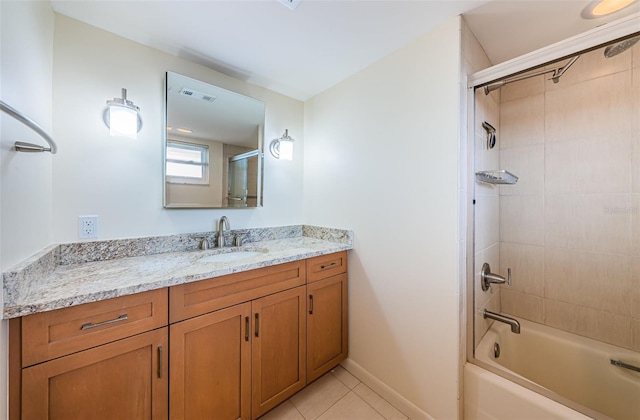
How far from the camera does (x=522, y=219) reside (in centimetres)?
176

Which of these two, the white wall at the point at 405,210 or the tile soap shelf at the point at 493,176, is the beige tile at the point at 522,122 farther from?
the white wall at the point at 405,210

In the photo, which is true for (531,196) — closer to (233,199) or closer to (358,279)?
(358,279)

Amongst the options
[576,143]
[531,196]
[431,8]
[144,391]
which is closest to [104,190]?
[144,391]

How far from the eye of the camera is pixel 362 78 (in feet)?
5.61

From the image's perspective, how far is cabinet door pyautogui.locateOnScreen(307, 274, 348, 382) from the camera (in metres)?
1.55

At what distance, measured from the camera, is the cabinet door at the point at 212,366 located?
103 centimetres

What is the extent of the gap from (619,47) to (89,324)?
2598mm

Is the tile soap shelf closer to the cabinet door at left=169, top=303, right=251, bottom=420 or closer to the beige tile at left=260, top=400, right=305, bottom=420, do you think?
the cabinet door at left=169, top=303, right=251, bottom=420

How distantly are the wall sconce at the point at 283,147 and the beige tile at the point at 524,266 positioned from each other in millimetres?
1852

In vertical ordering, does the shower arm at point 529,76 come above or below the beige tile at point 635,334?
above

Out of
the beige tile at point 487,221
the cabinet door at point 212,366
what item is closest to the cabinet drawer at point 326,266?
the cabinet door at point 212,366

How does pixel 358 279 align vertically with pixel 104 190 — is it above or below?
below

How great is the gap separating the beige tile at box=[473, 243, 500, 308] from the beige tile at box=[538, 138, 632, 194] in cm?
56

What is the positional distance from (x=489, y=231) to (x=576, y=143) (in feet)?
2.54
